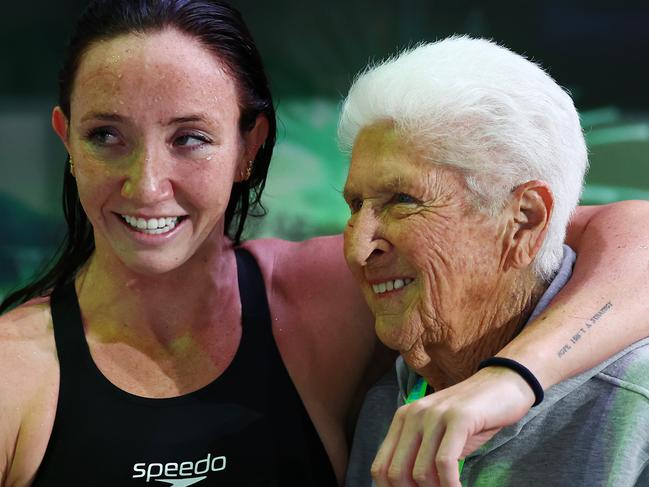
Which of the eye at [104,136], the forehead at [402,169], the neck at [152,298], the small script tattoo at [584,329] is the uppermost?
the eye at [104,136]

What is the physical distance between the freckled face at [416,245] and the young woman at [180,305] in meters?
0.14

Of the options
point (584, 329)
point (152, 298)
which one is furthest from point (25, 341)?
point (584, 329)

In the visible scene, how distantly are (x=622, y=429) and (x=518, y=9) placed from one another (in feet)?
6.98

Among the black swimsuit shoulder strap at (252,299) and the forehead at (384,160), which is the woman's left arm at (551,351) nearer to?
the forehead at (384,160)

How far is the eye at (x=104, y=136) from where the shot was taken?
1.59m

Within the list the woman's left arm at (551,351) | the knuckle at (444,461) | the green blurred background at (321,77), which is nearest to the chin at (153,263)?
the woman's left arm at (551,351)

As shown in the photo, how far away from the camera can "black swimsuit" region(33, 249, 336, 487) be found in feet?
5.32

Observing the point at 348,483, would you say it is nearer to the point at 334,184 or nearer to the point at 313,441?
the point at 313,441

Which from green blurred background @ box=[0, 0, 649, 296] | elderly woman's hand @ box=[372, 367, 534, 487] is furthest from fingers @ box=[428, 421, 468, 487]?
green blurred background @ box=[0, 0, 649, 296]

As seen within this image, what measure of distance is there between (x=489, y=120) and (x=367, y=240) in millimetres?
275

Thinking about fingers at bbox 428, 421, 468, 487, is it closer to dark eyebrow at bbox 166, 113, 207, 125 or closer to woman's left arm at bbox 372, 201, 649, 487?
woman's left arm at bbox 372, 201, 649, 487

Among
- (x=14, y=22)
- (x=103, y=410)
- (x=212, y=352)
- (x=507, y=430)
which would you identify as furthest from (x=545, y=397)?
(x=14, y=22)

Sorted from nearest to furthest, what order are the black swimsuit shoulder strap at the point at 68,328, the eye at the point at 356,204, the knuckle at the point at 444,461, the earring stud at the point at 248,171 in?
the knuckle at the point at 444,461
the eye at the point at 356,204
the black swimsuit shoulder strap at the point at 68,328
the earring stud at the point at 248,171

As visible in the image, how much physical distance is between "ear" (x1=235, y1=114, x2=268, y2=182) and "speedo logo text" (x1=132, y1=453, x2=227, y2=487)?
54 centimetres
